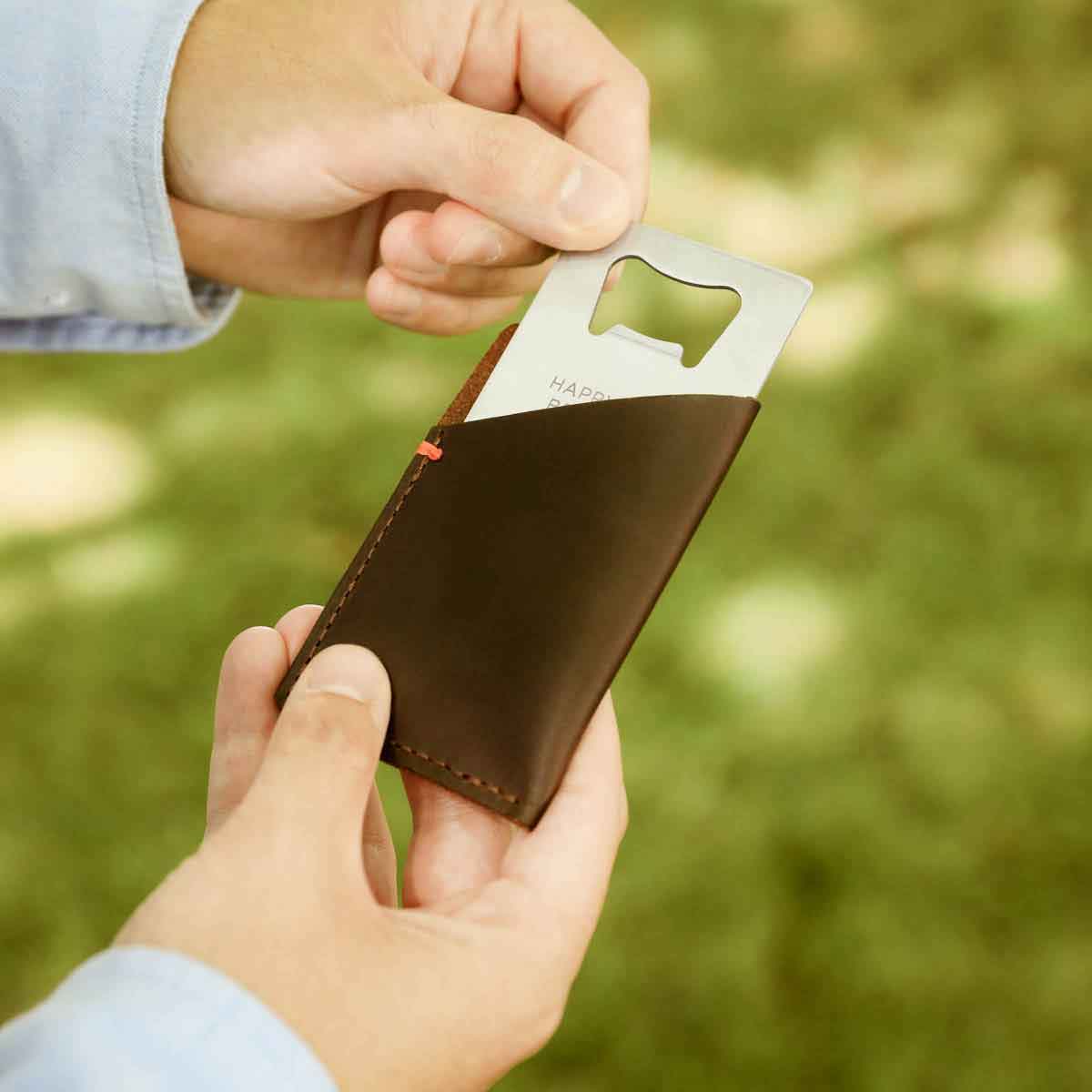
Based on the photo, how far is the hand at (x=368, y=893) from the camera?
68 centimetres

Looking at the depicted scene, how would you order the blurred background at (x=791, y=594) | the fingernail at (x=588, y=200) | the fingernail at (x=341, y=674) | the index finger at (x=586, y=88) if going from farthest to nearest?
the blurred background at (x=791, y=594) → the index finger at (x=586, y=88) → the fingernail at (x=588, y=200) → the fingernail at (x=341, y=674)

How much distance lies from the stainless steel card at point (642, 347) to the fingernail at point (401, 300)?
0.22m

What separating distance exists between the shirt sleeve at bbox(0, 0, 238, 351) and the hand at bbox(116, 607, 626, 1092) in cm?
46

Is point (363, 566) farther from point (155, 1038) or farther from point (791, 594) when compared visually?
point (791, 594)

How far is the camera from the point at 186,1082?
0.63m

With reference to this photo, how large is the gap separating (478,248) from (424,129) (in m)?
0.11

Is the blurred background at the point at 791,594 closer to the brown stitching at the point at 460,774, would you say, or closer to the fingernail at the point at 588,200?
the brown stitching at the point at 460,774

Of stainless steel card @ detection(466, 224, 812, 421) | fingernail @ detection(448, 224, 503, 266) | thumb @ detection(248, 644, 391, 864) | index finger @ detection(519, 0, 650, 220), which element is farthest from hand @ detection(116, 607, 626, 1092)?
index finger @ detection(519, 0, 650, 220)

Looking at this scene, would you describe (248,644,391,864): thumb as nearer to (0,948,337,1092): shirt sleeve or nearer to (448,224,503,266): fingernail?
(0,948,337,1092): shirt sleeve

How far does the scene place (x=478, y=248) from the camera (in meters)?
1.08

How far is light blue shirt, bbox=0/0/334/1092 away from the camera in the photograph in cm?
63

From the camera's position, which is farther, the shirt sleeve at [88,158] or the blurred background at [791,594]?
the blurred background at [791,594]

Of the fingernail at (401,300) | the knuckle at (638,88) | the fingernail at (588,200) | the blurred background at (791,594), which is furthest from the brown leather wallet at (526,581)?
the blurred background at (791,594)

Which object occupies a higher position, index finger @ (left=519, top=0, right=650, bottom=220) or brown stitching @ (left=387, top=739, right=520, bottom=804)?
index finger @ (left=519, top=0, right=650, bottom=220)
